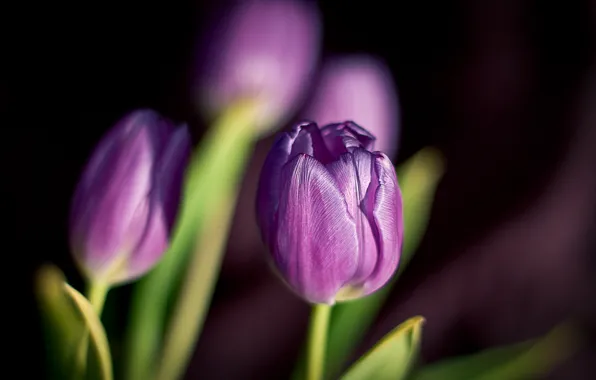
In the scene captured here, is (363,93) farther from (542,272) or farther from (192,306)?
(542,272)

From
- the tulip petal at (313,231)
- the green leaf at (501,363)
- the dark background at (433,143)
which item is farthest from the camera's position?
the dark background at (433,143)

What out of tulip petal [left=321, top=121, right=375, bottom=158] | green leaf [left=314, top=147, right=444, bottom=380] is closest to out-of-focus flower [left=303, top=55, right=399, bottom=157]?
green leaf [left=314, top=147, right=444, bottom=380]

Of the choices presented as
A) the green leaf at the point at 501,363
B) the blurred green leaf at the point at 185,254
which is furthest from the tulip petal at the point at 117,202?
the green leaf at the point at 501,363

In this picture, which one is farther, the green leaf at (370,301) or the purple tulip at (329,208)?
the green leaf at (370,301)

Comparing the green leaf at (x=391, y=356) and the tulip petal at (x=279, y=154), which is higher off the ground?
the tulip petal at (x=279, y=154)

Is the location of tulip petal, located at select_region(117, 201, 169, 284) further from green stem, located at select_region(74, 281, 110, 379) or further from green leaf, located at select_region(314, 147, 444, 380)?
green leaf, located at select_region(314, 147, 444, 380)

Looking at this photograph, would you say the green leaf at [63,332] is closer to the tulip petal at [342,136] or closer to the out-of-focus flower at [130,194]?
the out-of-focus flower at [130,194]
